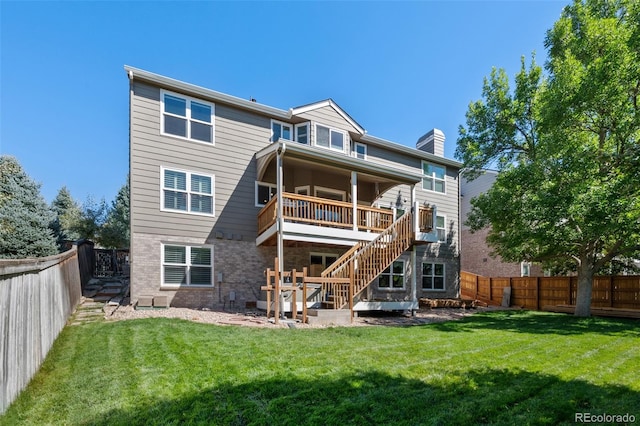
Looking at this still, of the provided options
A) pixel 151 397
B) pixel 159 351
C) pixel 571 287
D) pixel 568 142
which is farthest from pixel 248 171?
pixel 571 287

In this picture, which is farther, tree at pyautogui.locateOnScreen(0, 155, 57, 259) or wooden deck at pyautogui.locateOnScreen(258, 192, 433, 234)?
tree at pyautogui.locateOnScreen(0, 155, 57, 259)

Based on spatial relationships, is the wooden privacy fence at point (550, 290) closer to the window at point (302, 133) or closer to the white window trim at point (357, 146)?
the white window trim at point (357, 146)

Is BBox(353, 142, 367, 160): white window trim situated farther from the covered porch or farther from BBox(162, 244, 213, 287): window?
BBox(162, 244, 213, 287): window

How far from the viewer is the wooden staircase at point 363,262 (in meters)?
10.8

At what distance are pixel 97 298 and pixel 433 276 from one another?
1479cm

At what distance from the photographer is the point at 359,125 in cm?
1579

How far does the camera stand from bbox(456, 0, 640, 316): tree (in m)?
10.7

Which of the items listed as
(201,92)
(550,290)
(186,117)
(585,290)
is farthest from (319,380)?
(550,290)

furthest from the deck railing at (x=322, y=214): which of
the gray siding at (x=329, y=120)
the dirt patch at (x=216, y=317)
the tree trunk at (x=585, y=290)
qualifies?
the tree trunk at (x=585, y=290)

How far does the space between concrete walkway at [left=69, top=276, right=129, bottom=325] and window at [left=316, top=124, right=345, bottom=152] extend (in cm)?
956

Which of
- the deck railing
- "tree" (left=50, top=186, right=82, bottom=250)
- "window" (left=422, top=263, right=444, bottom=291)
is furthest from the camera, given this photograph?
"tree" (left=50, top=186, right=82, bottom=250)

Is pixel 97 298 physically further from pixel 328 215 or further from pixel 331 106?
pixel 331 106

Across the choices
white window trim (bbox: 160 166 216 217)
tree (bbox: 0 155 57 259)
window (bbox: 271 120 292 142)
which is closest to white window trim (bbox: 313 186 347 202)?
window (bbox: 271 120 292 142)

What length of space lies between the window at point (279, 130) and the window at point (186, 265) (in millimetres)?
5225
